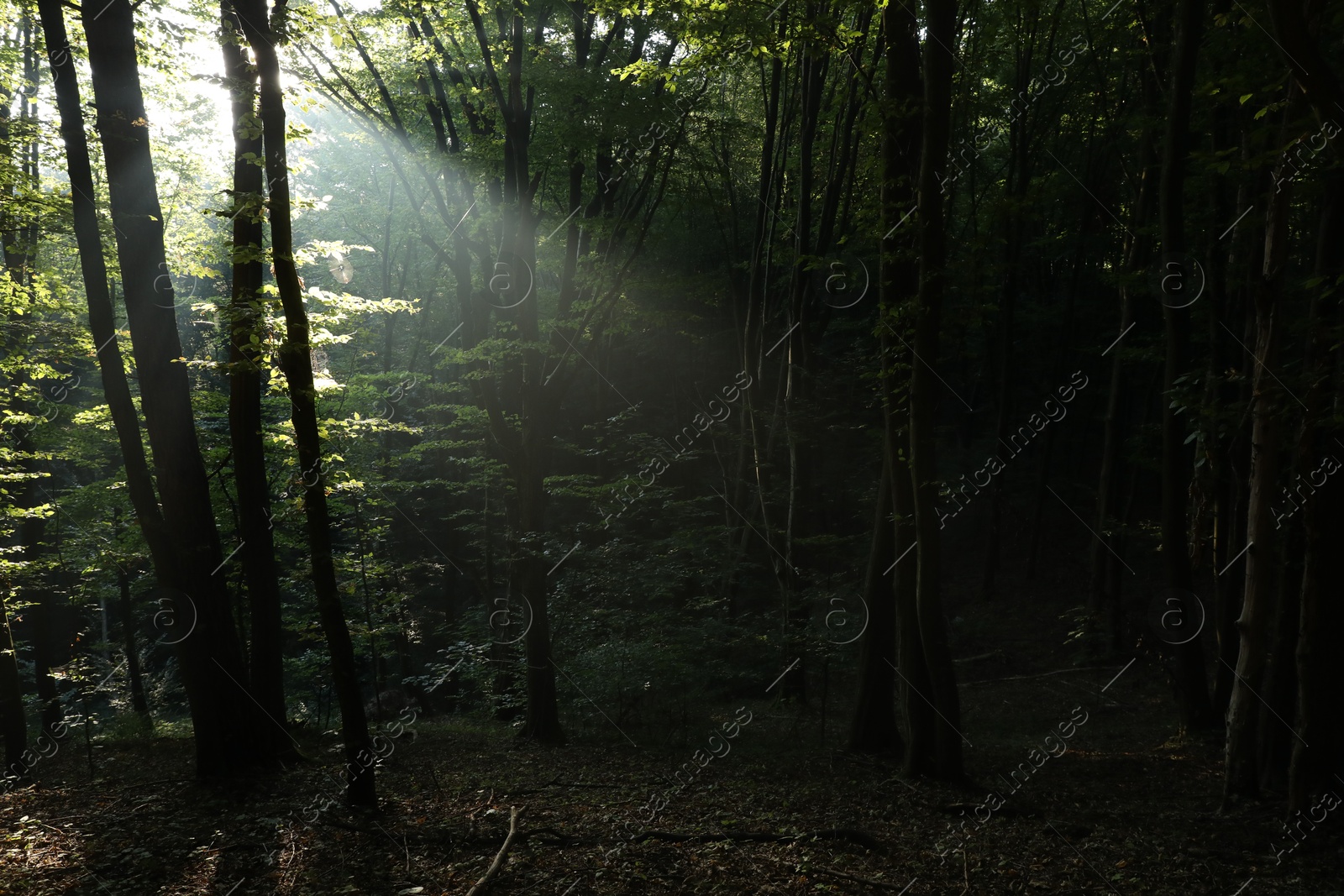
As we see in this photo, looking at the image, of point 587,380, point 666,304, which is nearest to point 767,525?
point 666,304

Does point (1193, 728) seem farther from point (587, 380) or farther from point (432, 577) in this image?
point (587, 380)

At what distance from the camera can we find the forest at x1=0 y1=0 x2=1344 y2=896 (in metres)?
5.71

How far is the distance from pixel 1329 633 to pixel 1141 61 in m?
10.3

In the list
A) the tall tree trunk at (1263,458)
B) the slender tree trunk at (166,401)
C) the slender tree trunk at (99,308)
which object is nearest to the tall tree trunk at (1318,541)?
the tall tree trunk at (1263,458)

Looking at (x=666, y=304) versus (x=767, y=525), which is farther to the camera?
(x=666, y=304)

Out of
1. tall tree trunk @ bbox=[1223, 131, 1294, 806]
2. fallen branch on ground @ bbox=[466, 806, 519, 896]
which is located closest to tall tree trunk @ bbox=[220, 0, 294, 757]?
fallen branch on ground @ bbox=[466, 806, 519, 896]

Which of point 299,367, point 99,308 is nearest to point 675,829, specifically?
point 299,367

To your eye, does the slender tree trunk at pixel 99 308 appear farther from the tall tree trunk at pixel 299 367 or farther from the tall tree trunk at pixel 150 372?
the tall tree trunk at pixel 299 367

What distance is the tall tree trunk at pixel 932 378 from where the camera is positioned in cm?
636

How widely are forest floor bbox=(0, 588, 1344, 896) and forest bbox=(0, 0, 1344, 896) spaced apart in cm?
6

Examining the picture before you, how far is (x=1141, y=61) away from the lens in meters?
12.3

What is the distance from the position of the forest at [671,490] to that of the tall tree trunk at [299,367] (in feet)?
0.12

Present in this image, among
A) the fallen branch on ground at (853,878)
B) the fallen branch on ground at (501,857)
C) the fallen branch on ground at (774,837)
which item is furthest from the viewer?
the fallen branch on ground at (774,837)

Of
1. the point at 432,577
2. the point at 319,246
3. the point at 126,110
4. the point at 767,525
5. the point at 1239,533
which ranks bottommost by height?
the point at 432,577
